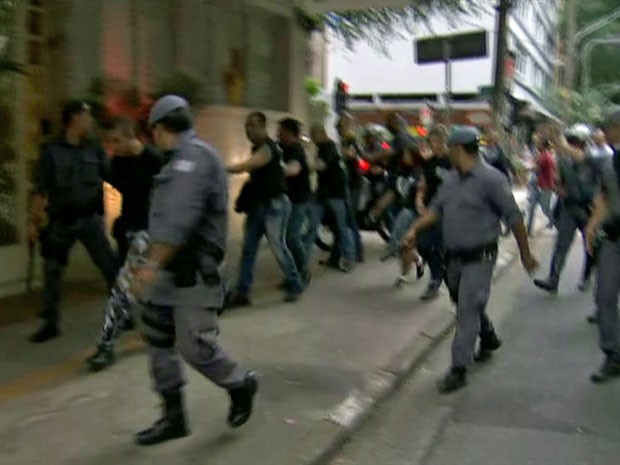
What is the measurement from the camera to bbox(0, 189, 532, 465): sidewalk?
4.77 meters

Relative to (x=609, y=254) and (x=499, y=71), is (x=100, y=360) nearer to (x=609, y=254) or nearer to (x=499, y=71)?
(x=609, y=254)

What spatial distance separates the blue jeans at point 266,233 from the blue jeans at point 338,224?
119 centimetres

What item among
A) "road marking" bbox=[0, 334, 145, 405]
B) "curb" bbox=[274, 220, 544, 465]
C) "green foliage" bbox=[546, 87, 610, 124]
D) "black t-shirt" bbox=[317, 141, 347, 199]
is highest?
"green foliage" bbox=[546, 87, 610, 124]

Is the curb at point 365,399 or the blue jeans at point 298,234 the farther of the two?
the blue jeans at point 298,234

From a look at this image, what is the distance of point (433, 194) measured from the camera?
9078mm

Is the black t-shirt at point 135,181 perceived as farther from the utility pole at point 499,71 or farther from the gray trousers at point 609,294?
the utility pole at point 499,71

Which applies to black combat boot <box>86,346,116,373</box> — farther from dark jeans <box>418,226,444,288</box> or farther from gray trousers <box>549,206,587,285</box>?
gray trousers <box>549,206,587,285</box>

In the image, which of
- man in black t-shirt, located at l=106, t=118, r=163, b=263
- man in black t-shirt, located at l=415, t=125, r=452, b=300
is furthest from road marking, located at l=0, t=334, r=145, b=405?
man in black t-shirt, located at l=415, t=125, r=452, b=300

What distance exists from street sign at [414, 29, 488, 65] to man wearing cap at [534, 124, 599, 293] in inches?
158

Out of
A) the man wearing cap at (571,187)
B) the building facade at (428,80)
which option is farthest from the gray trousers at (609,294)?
the building facade at (428,80)

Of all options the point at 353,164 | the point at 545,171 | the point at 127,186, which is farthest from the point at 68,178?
the point at 545,171

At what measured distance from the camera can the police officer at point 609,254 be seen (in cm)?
619

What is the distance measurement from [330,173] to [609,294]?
4.35m

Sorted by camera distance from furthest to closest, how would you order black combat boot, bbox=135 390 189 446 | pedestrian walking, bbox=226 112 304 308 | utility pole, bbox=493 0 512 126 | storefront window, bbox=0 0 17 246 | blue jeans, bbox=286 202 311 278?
utility pole, bbox=493 0 512 126
blue jeans, bbox=286 202 311 278
storefront window, bbox=0 0 17 246
pedestrian walking, bbox=226 112 304 308
black combat boot, bbox=135 390 189 446
